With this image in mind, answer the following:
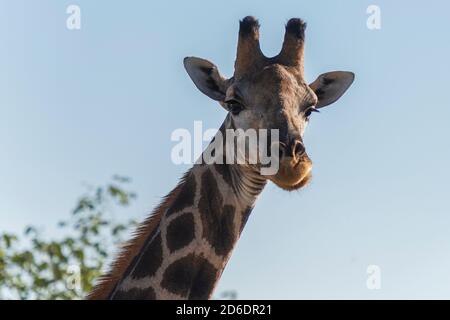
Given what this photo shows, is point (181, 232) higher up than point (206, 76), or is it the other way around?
point (206, 76)

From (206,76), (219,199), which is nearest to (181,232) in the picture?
(219,199)

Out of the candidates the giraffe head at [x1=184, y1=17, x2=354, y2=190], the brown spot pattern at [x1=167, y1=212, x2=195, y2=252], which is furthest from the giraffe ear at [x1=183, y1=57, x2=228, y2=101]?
the brown spot pattern at [x1=167, y1=212, x2=195, y2=252]

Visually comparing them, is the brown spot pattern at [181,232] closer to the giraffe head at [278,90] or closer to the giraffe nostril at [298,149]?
the giraffe head at [278,90]

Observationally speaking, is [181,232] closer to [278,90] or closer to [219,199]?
[219,199]

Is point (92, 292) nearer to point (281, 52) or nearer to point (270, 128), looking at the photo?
point (270, 128)

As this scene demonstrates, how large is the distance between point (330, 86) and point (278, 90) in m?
1.34

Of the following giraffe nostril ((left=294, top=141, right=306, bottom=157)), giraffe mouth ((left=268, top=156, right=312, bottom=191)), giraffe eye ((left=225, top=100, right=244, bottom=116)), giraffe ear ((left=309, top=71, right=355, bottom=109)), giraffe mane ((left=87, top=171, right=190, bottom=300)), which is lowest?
giraffe mane ((left=87, top=171, right=190, bottom=300))

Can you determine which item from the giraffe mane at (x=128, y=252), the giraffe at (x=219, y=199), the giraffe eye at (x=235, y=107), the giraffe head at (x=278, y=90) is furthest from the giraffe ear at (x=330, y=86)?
the giraffe mane at (x=128, y=252)

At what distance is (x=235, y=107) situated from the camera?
37.3 feet

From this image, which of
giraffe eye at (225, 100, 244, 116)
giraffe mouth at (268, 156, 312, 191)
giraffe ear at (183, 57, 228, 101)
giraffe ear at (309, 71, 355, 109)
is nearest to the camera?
giraffe mouth at (268, 156, 312, 191)

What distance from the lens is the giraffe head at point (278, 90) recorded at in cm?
1053

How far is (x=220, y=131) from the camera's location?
11555 millimetres

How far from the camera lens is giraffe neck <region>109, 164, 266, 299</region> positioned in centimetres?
1077

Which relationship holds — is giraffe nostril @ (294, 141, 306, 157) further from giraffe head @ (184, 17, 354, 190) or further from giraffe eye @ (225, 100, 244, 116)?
giraffe eye @ (225, 100, 244, 116)
